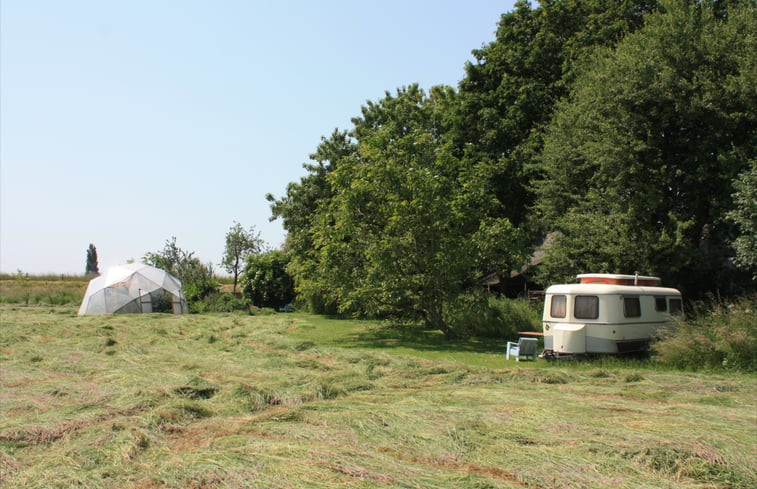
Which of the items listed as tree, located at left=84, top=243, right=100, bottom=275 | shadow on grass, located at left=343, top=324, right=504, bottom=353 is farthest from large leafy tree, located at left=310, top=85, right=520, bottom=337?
tree, located at left=84, top=243, right=100, bottom=275

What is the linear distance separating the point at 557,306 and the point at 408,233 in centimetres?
617

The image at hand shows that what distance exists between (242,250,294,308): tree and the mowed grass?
29.7 m

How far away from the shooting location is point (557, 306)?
16547 mm

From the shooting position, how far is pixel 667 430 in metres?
7.11

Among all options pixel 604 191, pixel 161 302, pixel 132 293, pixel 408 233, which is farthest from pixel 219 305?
pixel 604 191

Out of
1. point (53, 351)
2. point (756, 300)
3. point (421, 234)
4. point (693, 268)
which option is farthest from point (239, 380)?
point (693, 268)

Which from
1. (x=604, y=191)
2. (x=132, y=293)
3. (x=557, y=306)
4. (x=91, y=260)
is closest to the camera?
(x=557, y=306)

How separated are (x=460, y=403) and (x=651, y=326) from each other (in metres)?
9.95

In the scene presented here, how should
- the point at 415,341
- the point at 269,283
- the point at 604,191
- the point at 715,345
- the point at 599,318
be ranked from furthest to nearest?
the point at 269,283
the point at 604,191
the point at 415,341
the point at 599,318
the point at 715,345

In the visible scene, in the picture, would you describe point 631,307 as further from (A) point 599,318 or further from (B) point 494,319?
(B) point 494,319

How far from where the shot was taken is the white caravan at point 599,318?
51.9 ft

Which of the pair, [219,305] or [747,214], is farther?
[219,305]

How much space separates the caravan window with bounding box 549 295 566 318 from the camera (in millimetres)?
16406

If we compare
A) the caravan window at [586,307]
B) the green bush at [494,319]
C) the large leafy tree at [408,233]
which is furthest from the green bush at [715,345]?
the green bush at [494,319]
